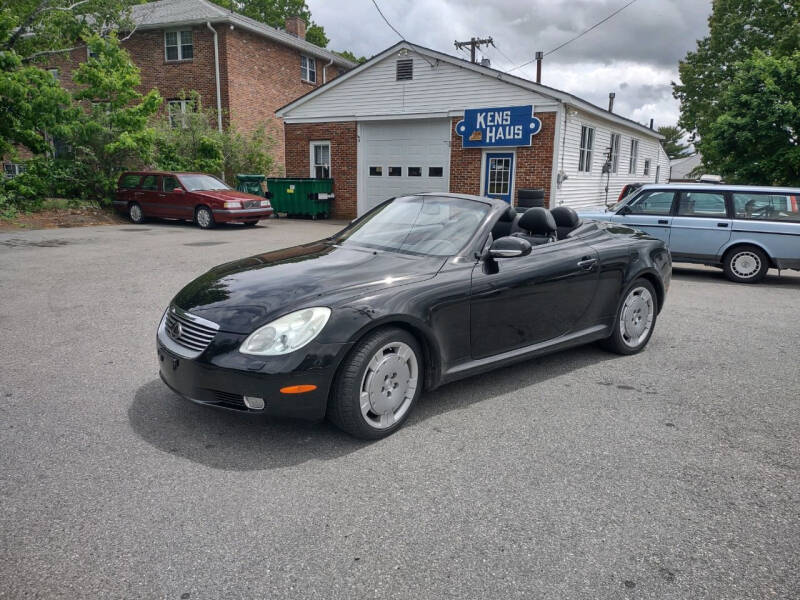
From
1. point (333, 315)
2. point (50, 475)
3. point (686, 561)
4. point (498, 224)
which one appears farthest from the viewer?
point (498, 224)

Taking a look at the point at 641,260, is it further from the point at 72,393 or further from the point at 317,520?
the point at 72,393

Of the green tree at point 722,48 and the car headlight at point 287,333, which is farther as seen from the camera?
the green tree at point 722,48

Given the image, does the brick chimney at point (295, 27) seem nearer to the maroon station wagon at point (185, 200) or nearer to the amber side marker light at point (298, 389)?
the maroon station wagon at point (185, 200)

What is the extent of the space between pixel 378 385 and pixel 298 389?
501 millimetres

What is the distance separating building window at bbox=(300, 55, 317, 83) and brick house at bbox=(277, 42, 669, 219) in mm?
8448

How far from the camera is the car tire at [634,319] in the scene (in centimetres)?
519

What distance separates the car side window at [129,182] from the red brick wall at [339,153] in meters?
6.13

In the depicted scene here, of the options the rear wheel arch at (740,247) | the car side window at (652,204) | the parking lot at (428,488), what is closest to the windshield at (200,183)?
the car side window at (652,204)

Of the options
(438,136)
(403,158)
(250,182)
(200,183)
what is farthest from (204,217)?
(438,136)

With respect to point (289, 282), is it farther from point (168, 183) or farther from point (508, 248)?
point (168, 183)

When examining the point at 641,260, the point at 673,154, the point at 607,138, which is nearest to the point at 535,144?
the point at 607,138

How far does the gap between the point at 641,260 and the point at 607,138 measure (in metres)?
18.5

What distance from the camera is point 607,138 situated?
866 inches

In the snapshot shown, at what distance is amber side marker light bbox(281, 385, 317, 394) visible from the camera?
3.19m
